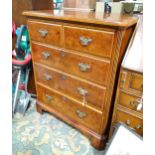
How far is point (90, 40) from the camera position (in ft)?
3.62

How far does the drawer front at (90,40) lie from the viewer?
1.04m

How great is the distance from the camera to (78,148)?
1.48 metres

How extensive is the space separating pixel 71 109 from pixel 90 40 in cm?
69

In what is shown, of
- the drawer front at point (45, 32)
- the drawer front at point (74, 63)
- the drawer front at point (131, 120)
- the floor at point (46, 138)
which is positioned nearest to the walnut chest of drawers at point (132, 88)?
the drawer front at point (131, 120)

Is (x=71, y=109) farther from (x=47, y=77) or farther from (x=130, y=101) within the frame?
(x=130, y=101)

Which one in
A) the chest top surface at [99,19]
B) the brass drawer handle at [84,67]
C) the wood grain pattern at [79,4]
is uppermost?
the wood grain pattern at [79,4]

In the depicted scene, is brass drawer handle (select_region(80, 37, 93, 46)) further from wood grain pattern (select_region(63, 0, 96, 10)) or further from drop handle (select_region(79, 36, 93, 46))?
wood grain pattern (select_region(63, 0, 96, 10))

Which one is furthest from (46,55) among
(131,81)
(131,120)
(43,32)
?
(131,120)

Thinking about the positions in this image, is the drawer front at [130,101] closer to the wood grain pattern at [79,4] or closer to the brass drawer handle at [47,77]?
the brass drawer handle at [47,77]

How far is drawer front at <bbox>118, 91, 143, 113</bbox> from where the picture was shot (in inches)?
45.1

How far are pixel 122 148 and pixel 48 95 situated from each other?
830 millimetres

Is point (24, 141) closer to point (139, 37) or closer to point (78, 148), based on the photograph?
point (78, 148)

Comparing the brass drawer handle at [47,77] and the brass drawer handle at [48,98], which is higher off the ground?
the brass drawer handle at [47,77]

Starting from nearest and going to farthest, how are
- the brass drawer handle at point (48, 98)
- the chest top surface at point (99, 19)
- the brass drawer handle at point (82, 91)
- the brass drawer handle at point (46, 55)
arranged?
the chest top surface at point (99, 19) < the brass drawer handle at point (82, 91) < the brass drawer handle at point (46, 55) < the brass drawer handle at point (48, 98)
